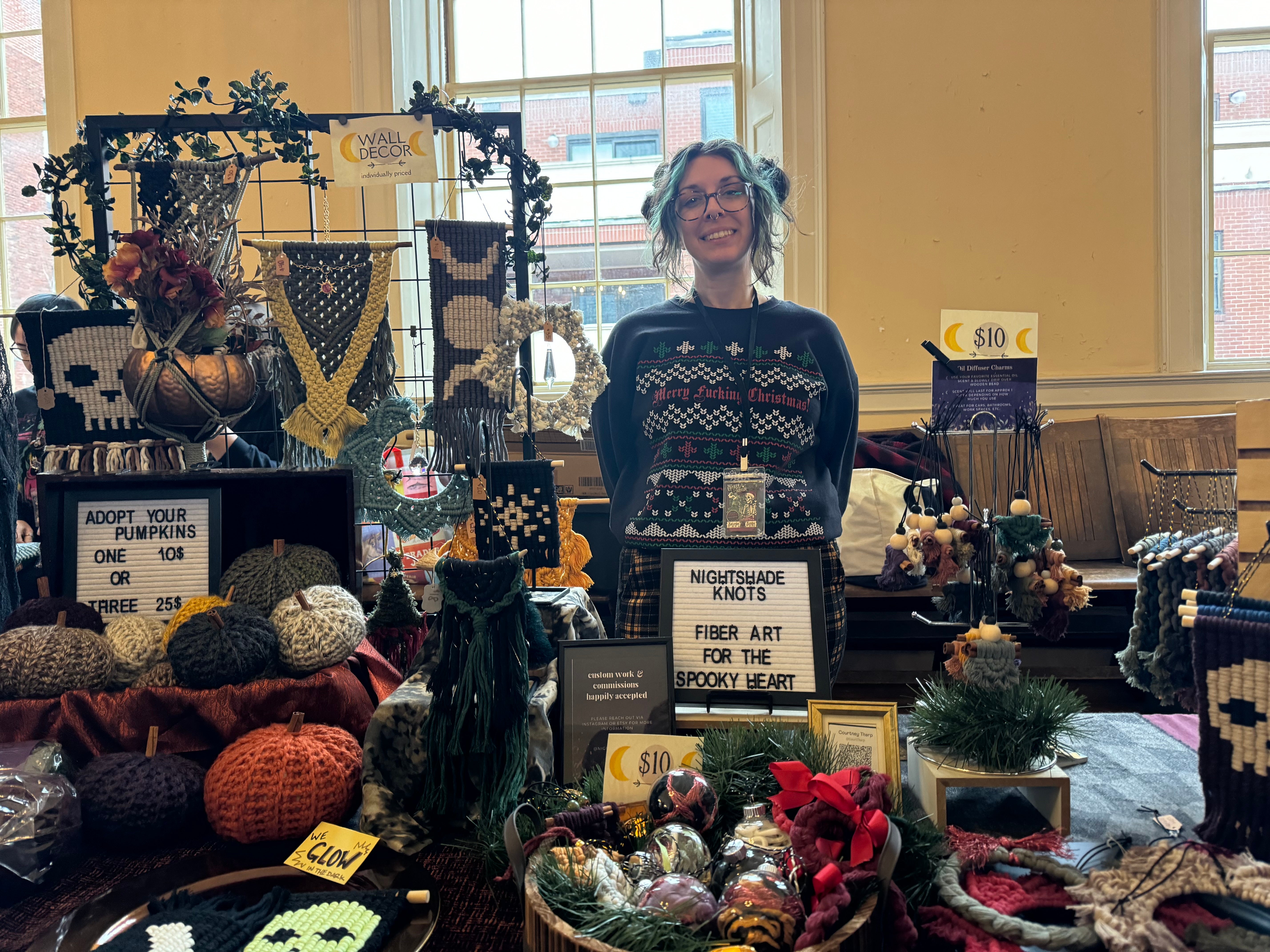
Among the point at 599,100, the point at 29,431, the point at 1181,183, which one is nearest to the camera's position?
the point at 29,431

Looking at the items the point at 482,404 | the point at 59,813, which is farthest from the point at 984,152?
the point at 59,813

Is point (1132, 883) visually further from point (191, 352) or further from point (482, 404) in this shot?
point (191, 352)

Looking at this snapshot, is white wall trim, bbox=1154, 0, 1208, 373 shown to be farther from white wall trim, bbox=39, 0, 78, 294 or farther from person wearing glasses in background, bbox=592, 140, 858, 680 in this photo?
white wall trim, bbox=39, 0, 78, 294

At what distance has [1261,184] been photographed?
3.59 meters

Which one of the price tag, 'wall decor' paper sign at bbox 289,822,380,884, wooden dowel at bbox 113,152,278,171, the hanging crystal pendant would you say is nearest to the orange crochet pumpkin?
'wall decor' paper sign at bbox 289,822,380,884

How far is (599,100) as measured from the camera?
157 inches

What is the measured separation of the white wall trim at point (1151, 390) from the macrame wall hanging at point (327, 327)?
250cm

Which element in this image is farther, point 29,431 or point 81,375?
point 29,431

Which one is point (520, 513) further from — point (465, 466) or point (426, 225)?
point (426, 225)

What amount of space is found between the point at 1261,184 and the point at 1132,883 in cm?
393

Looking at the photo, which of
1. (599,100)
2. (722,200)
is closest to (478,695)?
(722,200)

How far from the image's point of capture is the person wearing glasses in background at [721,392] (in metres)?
1.48

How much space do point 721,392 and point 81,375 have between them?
1181 millimetres

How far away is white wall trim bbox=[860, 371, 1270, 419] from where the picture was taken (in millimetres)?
3512
